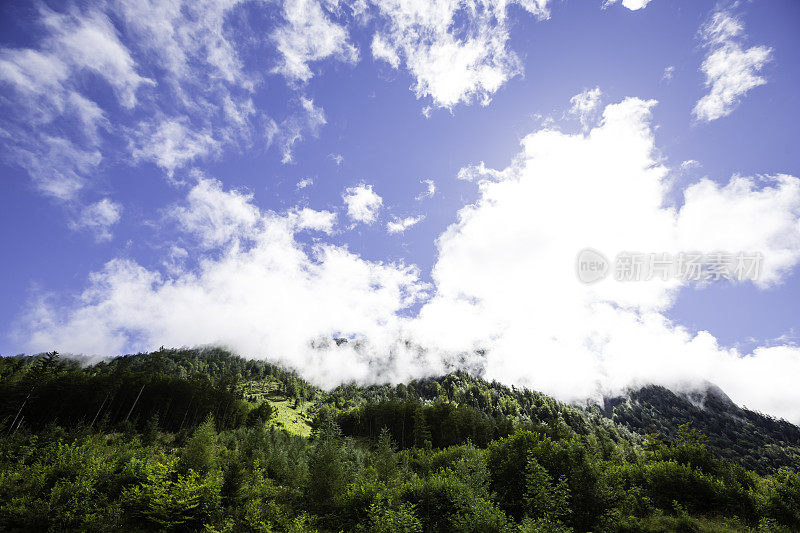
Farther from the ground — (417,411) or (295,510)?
(417,411)

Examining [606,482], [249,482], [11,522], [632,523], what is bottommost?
[11,522]

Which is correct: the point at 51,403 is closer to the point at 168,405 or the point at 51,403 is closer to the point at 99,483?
the point at 168,405

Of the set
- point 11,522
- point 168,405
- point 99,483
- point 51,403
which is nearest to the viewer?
point 11,522

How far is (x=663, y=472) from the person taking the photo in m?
38.5

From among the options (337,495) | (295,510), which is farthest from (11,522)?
(337,495)

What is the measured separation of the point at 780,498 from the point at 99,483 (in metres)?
66.7

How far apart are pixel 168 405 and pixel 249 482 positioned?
82.3m

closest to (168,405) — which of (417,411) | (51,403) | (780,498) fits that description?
(51,403)

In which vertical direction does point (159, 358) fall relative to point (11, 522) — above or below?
above

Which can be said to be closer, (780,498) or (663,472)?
(780,498)

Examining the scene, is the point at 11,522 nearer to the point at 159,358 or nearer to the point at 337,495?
the point at 337,495

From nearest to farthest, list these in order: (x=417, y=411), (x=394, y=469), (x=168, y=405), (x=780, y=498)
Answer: (x=780, y=498)
(x=394, y=469)
(x=168, y=405)
(x=417, y=411)

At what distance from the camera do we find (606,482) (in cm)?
3431

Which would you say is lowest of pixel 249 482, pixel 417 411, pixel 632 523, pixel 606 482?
pixel 249 482
